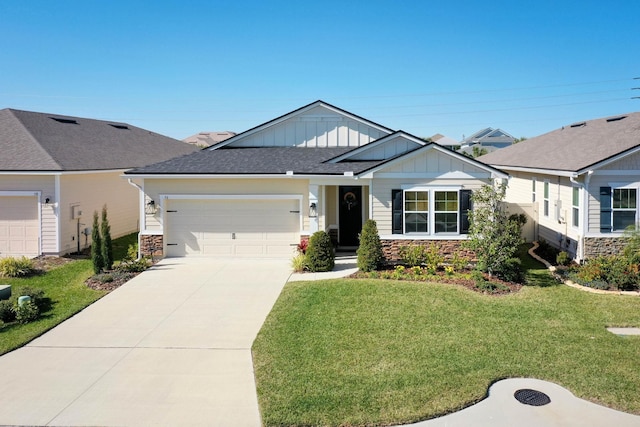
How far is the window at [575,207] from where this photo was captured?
1577 cm

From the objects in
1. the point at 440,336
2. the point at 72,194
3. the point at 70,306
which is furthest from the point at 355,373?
the point at 72,194

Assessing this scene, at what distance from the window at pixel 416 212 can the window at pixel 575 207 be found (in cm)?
444

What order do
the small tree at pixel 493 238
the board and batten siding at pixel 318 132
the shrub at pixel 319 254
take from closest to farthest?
the small tree at pixel 493 238
the shrub at pixel 319 254
the board and batten siding at pixel 318 132

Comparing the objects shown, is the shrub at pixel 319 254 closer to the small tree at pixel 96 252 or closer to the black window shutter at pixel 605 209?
the small tree at pixel 96 252

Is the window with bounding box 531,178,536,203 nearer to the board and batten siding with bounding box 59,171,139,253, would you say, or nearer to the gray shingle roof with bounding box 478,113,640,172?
the gray shingle roof with bounding box 478,113,640,172

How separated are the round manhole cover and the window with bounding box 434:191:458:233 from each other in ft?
27.2

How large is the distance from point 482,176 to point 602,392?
8835 millimetres

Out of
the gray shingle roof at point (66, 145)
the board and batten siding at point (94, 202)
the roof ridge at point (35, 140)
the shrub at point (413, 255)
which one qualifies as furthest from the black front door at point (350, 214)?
the roof ridge at point (35, 140)

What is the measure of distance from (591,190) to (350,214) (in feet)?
24.3

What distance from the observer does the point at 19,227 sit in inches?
690

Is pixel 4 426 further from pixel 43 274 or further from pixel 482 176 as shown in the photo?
pixel 482 176

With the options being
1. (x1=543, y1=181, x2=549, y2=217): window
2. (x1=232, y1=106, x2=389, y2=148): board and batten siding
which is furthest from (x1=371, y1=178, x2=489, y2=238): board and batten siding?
(x1=543, y1=181, x2=549, y2=217): window

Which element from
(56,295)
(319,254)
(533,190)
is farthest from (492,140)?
(56,295)

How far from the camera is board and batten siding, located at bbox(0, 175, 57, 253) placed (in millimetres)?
17203
